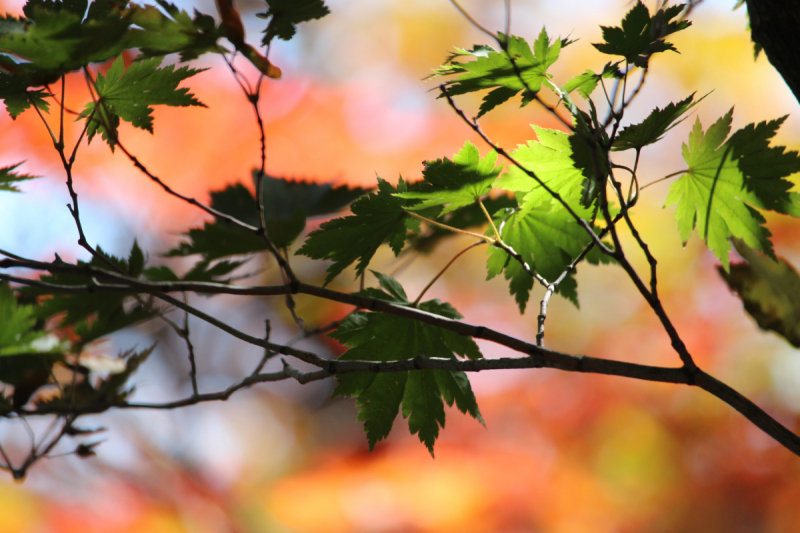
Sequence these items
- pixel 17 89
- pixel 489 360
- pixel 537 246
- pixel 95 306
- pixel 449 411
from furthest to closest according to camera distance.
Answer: pixel 449 411
pixel 95 306
pixel 537 246
pixel 17 89
pixel 489 360

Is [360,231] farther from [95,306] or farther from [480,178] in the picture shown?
[95,306]

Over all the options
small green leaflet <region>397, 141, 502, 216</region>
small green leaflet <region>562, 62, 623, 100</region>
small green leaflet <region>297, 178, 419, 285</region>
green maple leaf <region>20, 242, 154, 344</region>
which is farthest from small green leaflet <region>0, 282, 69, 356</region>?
small green leaflet <region>562, 62, 623, 100</region>

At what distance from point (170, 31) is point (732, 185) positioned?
16.3 inches

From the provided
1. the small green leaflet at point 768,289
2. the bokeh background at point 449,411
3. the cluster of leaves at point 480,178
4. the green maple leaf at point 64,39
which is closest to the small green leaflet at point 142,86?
the cluster of leaves at point 480,178

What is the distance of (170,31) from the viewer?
29 centimetres

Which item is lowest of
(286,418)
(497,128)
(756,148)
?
(756,148)

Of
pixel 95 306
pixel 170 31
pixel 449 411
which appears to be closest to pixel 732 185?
pixel 170 31

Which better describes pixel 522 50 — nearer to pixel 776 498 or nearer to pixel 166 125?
pixel 166 125

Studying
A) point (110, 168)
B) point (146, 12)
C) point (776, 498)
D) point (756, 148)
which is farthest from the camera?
point (110, 168)

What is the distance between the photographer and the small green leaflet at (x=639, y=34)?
348 millimetres

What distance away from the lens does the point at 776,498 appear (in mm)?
2428

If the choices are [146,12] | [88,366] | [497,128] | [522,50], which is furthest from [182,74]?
[497,128]

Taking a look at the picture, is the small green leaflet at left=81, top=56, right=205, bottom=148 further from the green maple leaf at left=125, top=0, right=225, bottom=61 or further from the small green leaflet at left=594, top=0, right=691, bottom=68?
the small green leaflet at left=594, top=0, right=691, bottom=68

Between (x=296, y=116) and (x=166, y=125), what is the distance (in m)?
0.71
